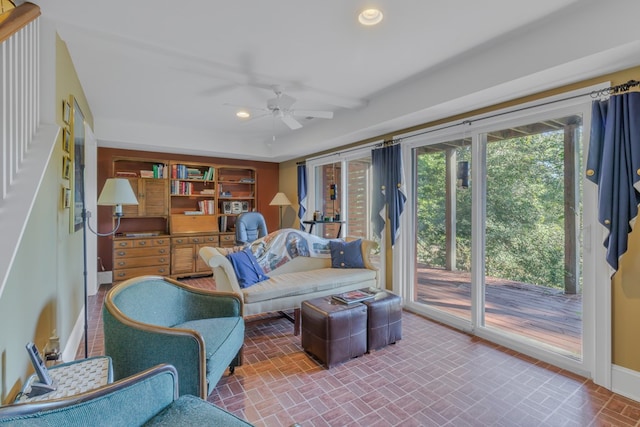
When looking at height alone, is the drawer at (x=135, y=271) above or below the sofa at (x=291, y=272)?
below

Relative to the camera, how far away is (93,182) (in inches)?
177

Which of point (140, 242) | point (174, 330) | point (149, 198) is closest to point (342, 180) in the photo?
point (149, 198)

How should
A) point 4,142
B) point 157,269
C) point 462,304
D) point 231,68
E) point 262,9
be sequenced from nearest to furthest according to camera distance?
1. point 4,142
2. point 262,9
3. point 231,68
4. point 462,304
5. point 157,269

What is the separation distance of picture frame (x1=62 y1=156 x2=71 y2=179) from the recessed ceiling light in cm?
241

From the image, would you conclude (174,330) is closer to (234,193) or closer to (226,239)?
(226,239)

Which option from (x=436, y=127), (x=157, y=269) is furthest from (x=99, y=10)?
(x=157, y=269)

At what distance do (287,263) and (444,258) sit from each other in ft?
6.18

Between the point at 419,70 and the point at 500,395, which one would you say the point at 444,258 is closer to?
the point at 500,395

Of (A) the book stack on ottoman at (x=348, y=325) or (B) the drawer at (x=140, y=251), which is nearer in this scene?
(A) the book stack on ottoman at (x=348, y=325)

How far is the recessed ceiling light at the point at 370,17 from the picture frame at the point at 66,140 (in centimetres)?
230

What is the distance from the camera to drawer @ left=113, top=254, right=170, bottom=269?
4.79 metres

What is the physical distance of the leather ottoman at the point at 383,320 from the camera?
8.94ft

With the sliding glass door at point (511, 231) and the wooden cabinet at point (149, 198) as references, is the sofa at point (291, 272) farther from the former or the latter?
the wooden cabinet at point (149, 198)

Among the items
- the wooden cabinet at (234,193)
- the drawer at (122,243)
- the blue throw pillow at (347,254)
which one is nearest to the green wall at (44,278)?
the drawer at (122,243)
